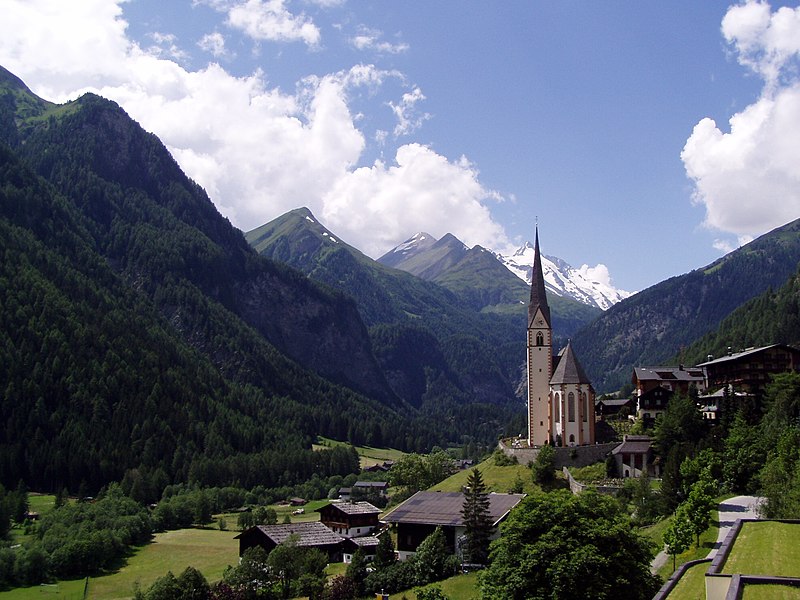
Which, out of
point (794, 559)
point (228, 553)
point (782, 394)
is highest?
point (782, 394)

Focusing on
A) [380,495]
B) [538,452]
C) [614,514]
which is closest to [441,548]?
[614,514]

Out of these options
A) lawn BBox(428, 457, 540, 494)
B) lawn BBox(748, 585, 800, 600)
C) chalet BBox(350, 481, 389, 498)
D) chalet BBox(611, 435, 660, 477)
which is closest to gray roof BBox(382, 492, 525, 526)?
lawn BBox(428, 457, 540, 494)

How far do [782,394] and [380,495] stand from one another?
3113 inches

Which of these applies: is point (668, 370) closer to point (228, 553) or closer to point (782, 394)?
point (782, 394)

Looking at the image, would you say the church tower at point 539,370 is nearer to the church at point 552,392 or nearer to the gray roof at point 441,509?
the church at point 552,392

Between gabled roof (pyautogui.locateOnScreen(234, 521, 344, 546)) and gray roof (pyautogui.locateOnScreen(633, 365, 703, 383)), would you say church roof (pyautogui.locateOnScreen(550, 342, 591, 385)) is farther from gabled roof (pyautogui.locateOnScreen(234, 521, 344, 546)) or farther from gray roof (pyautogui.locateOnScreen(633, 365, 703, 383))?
gabled roof (pyautogui.locateOnScreen(234, 521, 344, 546))

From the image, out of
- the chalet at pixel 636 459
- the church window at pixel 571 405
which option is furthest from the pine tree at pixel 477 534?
the church window at pixel 571 405

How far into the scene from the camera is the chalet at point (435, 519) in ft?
244

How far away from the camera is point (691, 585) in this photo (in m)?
33.7

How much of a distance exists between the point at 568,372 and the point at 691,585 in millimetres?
71866

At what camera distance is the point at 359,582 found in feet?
229

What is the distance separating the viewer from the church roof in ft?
341

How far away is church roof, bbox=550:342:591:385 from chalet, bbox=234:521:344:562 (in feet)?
108

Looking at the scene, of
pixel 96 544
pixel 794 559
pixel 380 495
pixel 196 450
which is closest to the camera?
pixel 794 559
